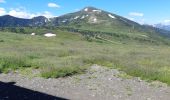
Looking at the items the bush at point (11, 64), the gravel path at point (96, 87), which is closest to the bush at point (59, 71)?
the gravel path at point (96, 87)

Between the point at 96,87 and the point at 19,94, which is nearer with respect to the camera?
the point at 19,94

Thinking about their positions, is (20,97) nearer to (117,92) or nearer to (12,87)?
(12,87)

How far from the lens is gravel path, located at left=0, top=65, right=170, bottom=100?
22.8 metres

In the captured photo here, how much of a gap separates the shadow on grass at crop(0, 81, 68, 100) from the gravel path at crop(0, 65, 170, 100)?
0.69 meters

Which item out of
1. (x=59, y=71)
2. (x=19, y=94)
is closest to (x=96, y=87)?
(x=19, y=94)

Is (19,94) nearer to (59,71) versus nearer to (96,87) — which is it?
(96,87)

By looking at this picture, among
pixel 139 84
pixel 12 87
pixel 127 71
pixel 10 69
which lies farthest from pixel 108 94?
pixel 10 69

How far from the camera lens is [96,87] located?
25.4 meters

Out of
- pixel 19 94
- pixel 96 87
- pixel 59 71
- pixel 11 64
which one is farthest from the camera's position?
pixel 11 64

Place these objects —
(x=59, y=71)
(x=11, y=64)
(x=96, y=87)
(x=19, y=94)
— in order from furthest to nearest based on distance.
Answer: (x=11, y=64)
(x=59, y=71)
(x=96, y=87)
(x=19, y=94)

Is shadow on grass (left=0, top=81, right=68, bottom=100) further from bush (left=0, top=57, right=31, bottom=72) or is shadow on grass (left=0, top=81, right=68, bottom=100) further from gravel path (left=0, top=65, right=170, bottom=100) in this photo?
bush (left=0, top=57, right=31, bottom=72)

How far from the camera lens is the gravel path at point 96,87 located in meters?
22.8

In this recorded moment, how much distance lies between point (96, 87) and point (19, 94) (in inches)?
203

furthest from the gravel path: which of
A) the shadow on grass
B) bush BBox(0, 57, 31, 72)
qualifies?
bush BBox(0, 57, 31, 72)
